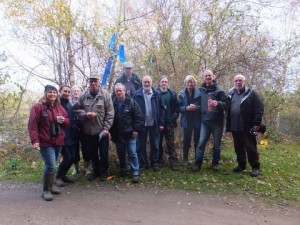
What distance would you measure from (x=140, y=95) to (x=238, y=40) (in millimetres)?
4179

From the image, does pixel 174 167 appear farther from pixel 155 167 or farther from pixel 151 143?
pixel 151 143

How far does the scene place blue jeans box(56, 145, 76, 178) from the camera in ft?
18.6

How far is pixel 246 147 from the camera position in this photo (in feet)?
20.2

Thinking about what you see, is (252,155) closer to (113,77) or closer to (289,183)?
(289,183)

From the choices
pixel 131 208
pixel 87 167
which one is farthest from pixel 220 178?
pixel 87 167

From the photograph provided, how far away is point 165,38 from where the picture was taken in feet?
28.8

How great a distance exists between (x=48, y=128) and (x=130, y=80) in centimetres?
244

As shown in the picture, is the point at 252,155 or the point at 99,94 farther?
the point at 252,155

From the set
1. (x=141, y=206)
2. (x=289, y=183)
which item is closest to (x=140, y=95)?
(x=141, y=206)

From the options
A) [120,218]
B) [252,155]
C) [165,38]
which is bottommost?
[120,218]

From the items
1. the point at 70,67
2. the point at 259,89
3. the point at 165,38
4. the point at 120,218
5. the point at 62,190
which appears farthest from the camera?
the point at 259,89

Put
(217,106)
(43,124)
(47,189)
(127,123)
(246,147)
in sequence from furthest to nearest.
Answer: (246,147) → (217,106) → (127,123) → (47,189) → (43,124)

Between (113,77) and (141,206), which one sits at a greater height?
(113,77)

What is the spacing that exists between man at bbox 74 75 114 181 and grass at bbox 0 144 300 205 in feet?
2.85
